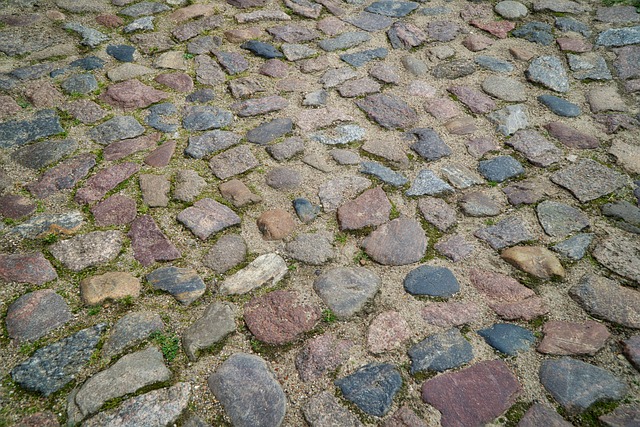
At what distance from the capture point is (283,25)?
3619 millimetres

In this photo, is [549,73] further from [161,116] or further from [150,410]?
[150,410]

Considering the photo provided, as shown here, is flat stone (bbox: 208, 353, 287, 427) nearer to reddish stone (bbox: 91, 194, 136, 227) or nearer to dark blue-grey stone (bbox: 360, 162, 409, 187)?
reddish stone (bbox: 91, 194, 136, 227)

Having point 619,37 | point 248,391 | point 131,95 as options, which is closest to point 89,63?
point 131,95

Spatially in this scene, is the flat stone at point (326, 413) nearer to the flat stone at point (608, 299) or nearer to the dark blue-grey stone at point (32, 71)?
the flat stone at point (608, 299)

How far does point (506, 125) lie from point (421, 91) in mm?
561

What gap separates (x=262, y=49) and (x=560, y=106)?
1.90 m

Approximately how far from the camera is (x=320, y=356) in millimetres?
1760

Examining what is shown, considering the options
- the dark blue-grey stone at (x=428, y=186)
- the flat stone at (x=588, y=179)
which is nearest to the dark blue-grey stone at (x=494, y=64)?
the flat stone at (x=588, y=179)

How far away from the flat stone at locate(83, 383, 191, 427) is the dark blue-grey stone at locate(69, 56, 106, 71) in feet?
7.33

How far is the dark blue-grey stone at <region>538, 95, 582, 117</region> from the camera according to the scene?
2961 millimetres

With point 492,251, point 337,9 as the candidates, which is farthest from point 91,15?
point 492,251

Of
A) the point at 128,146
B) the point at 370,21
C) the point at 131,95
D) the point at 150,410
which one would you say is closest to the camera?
the point at 150,410

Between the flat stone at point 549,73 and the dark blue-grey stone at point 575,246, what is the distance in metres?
1.29

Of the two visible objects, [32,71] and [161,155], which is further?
[32,71]
